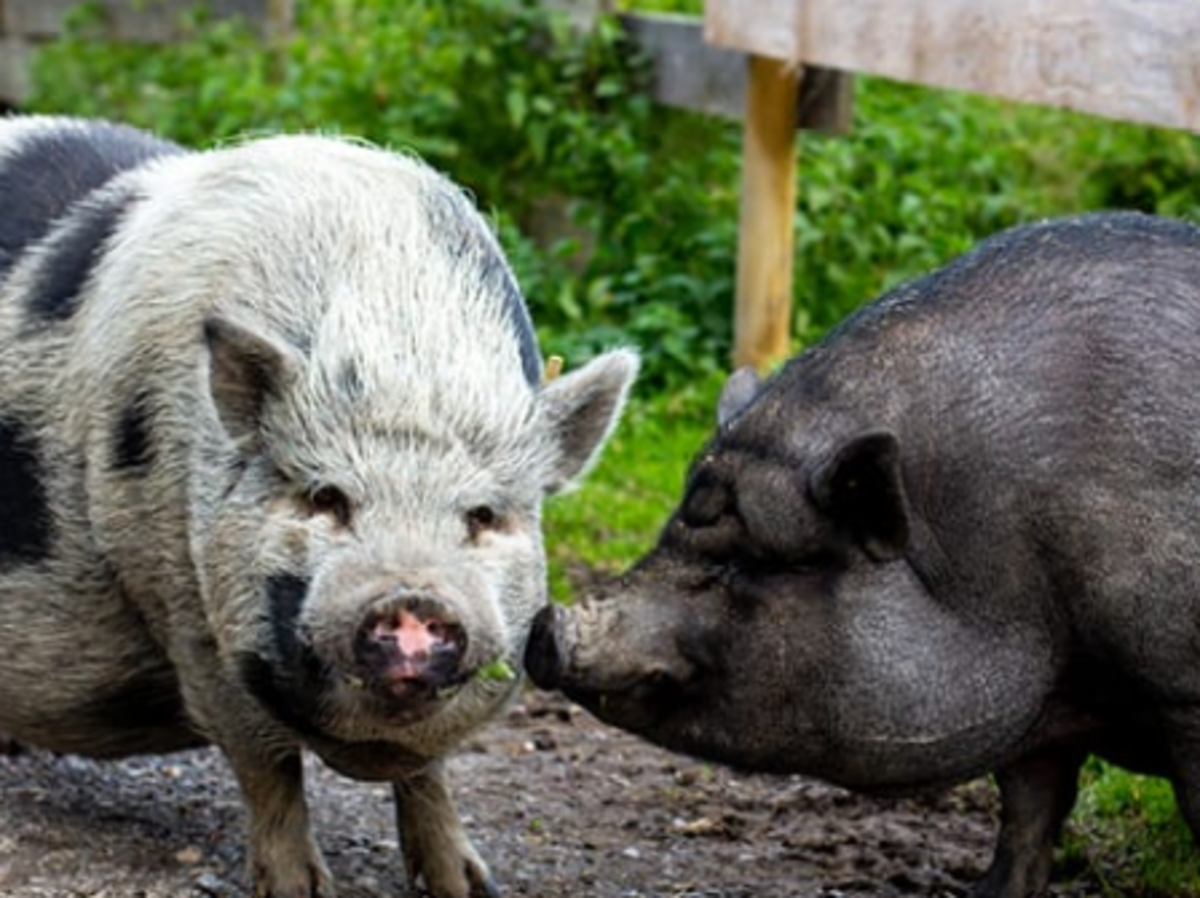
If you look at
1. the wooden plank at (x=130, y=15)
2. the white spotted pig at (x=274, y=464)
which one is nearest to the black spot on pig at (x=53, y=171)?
the white spotted pig at (x=274, y=464)

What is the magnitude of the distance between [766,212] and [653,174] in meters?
1.31

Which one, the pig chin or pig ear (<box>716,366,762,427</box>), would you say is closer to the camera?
the pig chin

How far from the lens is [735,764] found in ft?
16.9

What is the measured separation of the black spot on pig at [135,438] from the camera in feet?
18.0

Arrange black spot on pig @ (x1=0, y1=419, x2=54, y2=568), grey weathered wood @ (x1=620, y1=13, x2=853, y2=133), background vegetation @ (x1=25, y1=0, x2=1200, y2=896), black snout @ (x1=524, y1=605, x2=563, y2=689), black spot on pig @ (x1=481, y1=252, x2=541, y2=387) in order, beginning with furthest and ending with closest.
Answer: background vegetation @ (x1=25, y1=0, x2=1200, y2=896), grey weathered wood @ (x1=620, y1=13, x2=853, y2=133), black spot on pig @ (x1=0, y1=419, x2=54, y2=568), black spot on pig @ (x1=481, y1=252, x2=541, y2=387), black snout @ (x1=524, y1=605, x2=563, y2=689)

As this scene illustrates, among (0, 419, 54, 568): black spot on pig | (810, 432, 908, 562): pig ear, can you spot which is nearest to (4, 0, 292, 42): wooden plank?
(0, 419, 54, 568): black spot on pig

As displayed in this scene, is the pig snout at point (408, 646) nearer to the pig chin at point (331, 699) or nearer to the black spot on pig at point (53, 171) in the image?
the pig chin at point (331, 699)

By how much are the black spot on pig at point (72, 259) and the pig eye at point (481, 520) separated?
1.21 meters

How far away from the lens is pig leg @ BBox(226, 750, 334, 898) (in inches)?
217

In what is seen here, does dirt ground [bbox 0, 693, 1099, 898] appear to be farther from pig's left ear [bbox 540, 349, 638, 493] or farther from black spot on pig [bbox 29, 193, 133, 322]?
black spot on pig [bbox 29, 193, 133, 322]

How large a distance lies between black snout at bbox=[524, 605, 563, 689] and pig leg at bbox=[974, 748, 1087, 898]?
1029mm

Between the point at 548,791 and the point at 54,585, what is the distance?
1.46 meters

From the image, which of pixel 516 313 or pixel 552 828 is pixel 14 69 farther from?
pixel 516 313

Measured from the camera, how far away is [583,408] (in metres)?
5.40
